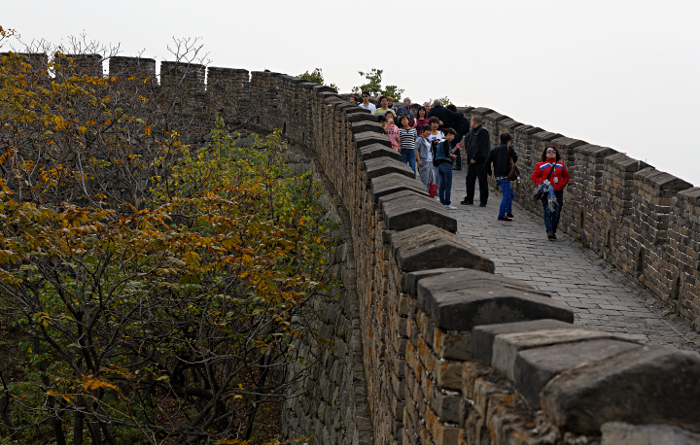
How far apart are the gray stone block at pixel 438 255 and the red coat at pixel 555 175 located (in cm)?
780

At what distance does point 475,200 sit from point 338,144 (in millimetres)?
3506

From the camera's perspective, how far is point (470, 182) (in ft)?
47.7

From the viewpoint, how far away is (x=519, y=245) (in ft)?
37.8

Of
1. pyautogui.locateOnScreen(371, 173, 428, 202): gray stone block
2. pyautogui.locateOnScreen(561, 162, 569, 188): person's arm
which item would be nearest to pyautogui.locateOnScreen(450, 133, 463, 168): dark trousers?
pyautogui.locateOnScreen(561, 162, 569, 188): person's arm

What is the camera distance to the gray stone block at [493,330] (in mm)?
2413

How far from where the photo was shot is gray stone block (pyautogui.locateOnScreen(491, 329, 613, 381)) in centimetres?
208

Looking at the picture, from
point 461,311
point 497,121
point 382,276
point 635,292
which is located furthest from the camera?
point 497,121

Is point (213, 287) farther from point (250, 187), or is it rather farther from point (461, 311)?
point (461, 311)

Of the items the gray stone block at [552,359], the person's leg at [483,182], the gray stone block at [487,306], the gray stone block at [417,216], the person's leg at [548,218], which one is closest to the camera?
the gray stone block at [552,359]

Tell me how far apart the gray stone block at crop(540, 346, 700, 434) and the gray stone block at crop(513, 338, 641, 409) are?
5.3 inches

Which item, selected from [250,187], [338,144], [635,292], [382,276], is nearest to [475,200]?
[338,144]

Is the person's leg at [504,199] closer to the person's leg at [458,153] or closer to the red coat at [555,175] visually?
the red coat at [555,175]

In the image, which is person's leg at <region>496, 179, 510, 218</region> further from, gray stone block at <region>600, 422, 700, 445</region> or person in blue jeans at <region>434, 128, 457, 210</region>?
gray stone block at <region>600, 422, 700, 445</region>

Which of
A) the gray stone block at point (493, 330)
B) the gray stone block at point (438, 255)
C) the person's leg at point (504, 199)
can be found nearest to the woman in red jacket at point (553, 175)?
the person's leg at point (504, 199)
